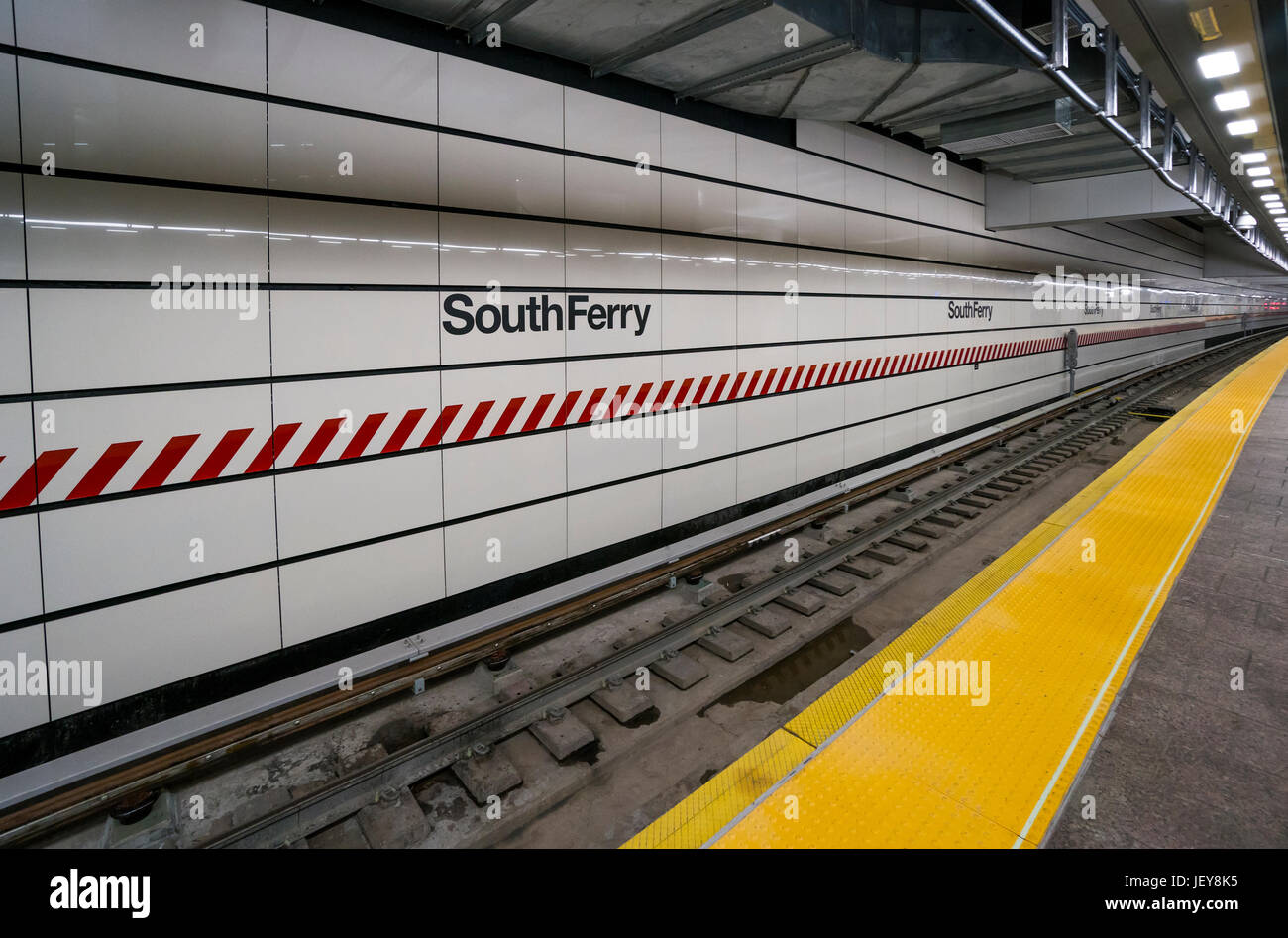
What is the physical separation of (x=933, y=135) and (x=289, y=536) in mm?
8333

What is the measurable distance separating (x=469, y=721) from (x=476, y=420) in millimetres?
2019

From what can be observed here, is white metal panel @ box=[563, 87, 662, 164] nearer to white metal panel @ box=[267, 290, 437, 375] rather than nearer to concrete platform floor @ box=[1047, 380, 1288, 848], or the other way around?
white metal panel @ box=[267, 290, 437, 375]

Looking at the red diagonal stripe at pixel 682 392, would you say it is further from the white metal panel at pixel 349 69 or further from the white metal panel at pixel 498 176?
the white metal panel at pixel 349 69

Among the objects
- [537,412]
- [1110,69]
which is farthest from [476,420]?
[1110,69]

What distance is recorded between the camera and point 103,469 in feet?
Answer: 10.7

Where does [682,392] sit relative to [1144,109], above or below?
below

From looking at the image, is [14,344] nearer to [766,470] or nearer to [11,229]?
[11,229]

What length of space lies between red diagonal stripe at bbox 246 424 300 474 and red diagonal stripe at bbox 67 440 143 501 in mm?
545

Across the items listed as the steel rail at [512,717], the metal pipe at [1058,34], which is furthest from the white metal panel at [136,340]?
the metal pipe at [1058,34]

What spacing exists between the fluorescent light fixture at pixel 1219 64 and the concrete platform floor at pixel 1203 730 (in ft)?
12.0

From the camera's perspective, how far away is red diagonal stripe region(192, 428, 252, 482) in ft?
11.7

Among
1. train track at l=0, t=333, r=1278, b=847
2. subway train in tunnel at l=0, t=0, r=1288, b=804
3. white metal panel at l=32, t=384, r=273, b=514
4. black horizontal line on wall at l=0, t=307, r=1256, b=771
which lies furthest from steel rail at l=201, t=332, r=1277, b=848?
white metal panel at l=32, t=384, r=273, b=514

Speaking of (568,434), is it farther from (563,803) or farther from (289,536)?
(563,803)
